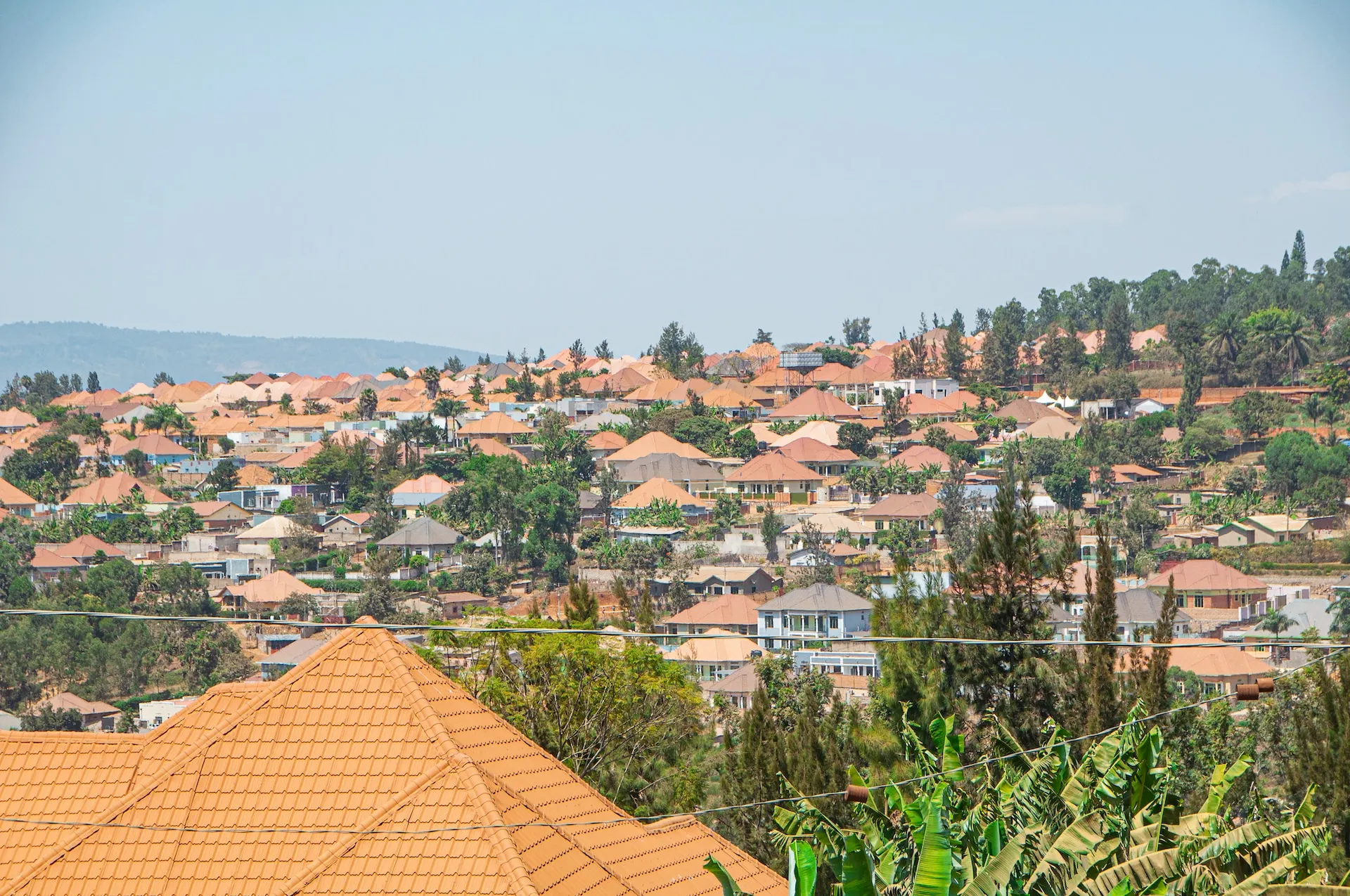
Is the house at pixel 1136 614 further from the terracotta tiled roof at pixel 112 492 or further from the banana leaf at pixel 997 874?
the terracotta tiled roof at pixel 112 492

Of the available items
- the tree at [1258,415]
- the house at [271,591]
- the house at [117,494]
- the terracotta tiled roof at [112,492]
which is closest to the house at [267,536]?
the house at [271,591]

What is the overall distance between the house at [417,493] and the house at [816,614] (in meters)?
23.7

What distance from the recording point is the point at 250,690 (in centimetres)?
904

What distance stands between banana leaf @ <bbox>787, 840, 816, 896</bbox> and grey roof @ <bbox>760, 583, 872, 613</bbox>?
3603 centimetres

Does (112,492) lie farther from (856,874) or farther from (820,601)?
(856,874)

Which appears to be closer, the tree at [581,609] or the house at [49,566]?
the tree at [581,609]

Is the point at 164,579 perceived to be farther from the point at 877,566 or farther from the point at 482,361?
the point at 482,361

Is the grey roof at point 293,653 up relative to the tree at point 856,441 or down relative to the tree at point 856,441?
down

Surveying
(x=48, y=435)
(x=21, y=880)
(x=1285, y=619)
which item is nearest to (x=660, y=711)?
(x=21, y=880)

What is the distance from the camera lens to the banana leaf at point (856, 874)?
18.6 ft

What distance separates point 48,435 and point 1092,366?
54.1 m

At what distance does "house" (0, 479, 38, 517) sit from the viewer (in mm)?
66125

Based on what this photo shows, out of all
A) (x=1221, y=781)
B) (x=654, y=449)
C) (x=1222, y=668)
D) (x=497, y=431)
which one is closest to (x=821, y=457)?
(x=654, y=449)

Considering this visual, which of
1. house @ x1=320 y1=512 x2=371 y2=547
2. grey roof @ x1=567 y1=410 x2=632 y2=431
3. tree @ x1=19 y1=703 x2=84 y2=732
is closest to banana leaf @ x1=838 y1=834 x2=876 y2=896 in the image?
tree @ x1=19 y1=703 x2=84 y2=732
